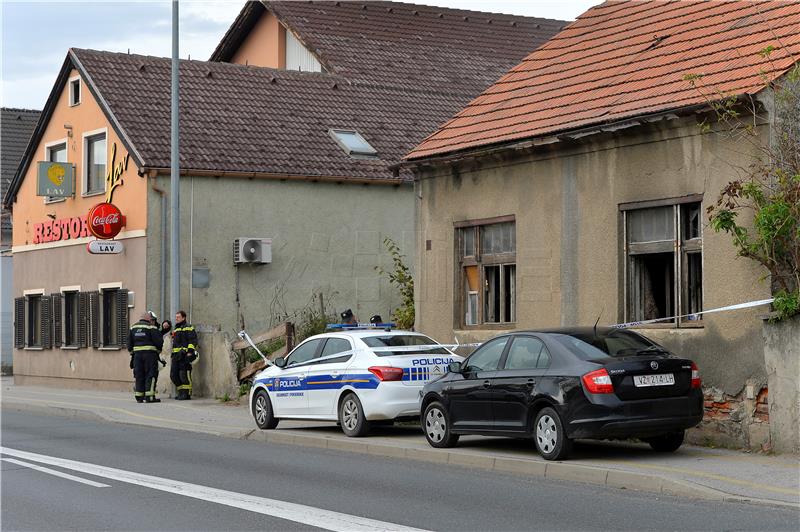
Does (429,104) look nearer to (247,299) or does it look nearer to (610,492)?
(247,299)

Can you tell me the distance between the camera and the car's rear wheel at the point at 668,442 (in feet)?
45.7

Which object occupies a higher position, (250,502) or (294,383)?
(294,383)

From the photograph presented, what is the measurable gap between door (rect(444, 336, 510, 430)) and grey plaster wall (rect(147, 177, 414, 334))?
1333 cm

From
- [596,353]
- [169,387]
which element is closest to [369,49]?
[169,387]

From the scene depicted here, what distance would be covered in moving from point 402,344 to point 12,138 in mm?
32969

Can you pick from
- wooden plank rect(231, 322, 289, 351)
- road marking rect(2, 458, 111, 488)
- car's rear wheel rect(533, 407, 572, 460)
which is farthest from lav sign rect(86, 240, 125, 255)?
car's rear wheel rect(533, 407, 572, 460)

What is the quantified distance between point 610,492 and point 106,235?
Result: 64.4 ft

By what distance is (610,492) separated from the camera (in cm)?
1166

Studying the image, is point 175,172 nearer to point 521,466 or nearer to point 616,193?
point 616,193

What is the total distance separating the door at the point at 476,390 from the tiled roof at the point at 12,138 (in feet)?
103

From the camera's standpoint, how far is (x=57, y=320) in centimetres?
3297

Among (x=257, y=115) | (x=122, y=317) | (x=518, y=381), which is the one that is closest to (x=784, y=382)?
(x=518, y=381)

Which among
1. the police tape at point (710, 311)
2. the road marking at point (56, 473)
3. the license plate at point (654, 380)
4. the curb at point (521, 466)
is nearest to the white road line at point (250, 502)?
the road marking at point (56, 473)

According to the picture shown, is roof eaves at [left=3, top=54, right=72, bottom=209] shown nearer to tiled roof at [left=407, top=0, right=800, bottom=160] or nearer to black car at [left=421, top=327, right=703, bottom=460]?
tiled roof at [left=407, top=0, right=800, bottom=160]
